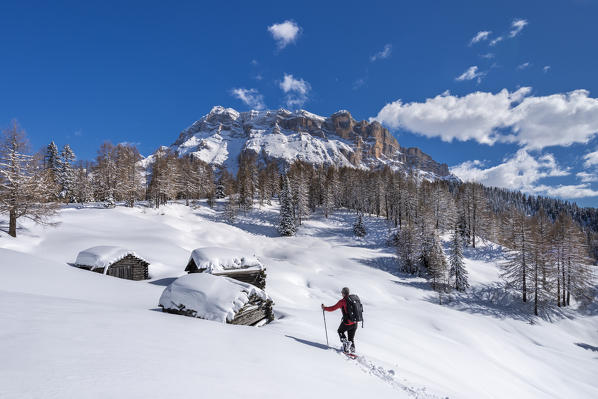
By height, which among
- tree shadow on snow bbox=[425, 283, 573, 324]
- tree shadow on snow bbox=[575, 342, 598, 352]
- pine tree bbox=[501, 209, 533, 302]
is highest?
→ pine tree bbox=[501, 209, 533, 302]

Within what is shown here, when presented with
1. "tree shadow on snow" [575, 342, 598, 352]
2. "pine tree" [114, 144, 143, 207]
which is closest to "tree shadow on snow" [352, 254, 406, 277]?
"tree shadow on snow" [575, 342, 598, 352]

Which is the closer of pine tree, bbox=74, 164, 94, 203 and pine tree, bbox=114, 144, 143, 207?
pine tree, bbox=114, 144, 143, 207

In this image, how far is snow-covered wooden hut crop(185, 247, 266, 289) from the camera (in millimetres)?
17656

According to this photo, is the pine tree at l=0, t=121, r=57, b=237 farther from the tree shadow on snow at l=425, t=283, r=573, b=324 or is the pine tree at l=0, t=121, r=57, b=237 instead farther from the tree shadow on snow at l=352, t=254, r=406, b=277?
the tree shadow on snow at l=425, t=283, r=573, b=324

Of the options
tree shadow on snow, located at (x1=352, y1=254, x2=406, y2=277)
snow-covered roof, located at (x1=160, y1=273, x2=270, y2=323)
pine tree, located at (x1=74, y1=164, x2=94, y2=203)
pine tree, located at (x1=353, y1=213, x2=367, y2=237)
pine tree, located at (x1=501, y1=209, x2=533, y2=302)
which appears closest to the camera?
snow-covered roof, located at (x1=160, y1=273, x2=270, y2=323)

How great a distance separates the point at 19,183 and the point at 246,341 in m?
29.8

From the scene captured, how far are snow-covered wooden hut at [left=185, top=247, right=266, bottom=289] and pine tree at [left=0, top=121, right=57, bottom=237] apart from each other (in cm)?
1834

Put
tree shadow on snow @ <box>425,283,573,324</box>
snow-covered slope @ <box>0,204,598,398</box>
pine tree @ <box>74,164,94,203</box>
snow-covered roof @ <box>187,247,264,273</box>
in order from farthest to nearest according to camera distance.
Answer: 1. pine tree @ <box>74,164,94,203</box>
2. tree shadow on snow @ <box>425,283,573,324</box>
3. snow-covered roof @ <box>187,247,264,273</box>
4. snow-covered slope @ <box>0,204,598,398</box>

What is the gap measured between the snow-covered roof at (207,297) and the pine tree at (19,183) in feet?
82.8

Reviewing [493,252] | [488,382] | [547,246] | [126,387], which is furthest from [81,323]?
[493,252]

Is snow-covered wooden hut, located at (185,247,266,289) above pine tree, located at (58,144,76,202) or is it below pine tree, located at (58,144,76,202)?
below

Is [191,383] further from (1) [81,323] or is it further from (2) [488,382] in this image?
(2) [488,382]

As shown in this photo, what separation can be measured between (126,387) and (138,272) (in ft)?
68.4

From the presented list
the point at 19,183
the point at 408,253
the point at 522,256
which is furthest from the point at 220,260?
the point at 522,256
